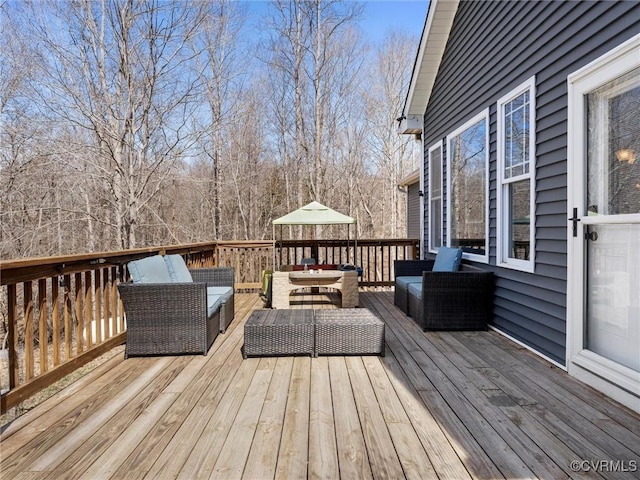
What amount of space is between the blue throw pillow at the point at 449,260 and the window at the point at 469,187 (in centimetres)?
22

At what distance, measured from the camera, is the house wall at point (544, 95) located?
287 cm

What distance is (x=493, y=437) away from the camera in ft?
6.92

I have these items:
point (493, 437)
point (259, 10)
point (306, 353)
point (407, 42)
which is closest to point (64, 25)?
point (259, 10)

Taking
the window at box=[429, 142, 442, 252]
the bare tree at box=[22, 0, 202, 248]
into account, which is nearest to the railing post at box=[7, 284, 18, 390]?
the bare tree at box=[22, 0, 202, 248]

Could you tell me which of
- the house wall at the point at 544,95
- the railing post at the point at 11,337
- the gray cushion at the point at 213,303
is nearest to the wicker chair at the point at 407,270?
the house wall at the point at 544,95

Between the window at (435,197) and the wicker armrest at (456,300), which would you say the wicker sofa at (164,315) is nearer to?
the wicker armrest at (456,300)

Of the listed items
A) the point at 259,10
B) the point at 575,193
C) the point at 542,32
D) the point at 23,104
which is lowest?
the point at 575,193

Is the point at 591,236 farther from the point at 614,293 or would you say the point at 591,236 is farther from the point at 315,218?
the point at 315,218

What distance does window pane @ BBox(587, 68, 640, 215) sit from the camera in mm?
2512

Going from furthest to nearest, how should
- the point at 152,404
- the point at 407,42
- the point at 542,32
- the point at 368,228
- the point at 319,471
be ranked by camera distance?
the point at 368,228
the point at 407,42
the point at 542,32
the point at 152,404
the point at 319,471

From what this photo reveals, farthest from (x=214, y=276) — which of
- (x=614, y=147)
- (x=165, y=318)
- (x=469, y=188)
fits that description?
(x=614, y=147)

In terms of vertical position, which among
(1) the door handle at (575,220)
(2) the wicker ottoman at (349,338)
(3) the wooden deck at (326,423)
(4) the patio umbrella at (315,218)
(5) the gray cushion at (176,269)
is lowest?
(3) the wooden deck at (326,423)

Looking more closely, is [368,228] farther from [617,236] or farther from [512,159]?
[617,236]

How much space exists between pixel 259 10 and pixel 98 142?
708cm
